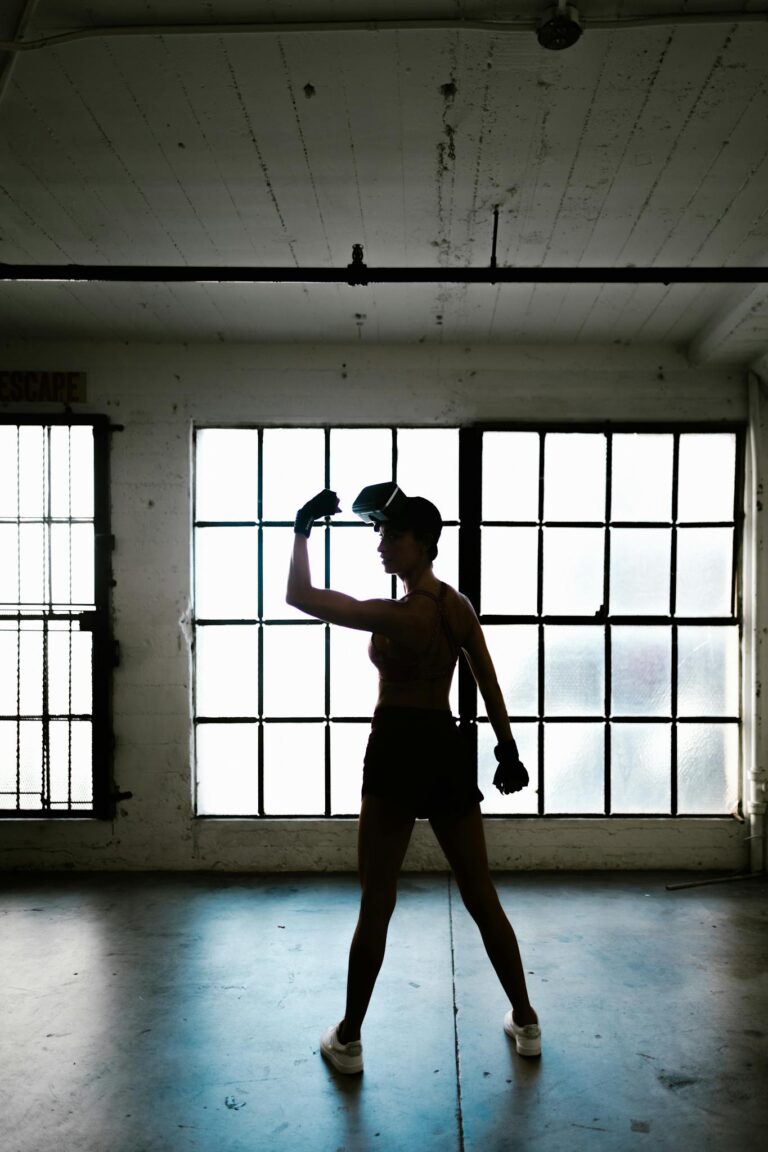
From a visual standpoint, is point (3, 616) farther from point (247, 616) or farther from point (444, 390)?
point (444, 390)

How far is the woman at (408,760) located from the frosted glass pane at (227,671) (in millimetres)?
1997

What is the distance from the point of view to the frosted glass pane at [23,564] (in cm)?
436

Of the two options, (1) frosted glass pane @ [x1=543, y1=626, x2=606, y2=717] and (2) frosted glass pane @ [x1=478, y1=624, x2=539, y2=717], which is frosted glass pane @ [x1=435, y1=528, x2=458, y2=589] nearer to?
(2) frosted glass pane @ [x1=478, y1=624, x2=539, y2=717]

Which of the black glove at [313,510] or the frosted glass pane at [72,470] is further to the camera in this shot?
the frosted glass pane at [72,470]

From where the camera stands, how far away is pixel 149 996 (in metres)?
2.98

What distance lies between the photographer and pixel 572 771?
4371 mm

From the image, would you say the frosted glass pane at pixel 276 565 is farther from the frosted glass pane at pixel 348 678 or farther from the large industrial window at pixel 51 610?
the large industrial window at pixel 51 610

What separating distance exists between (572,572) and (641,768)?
112cm

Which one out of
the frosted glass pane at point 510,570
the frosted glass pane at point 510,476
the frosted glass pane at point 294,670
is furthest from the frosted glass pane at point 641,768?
the frosted glass pane at point 294,670

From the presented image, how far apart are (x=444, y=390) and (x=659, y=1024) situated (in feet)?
9.98

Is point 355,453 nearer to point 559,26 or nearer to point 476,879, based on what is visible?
point 476,879

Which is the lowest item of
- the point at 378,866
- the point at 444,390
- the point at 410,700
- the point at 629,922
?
the point at 629,922

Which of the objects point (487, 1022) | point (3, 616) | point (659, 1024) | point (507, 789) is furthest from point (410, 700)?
point (3, 616)

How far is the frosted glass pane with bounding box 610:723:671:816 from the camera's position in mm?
4371
